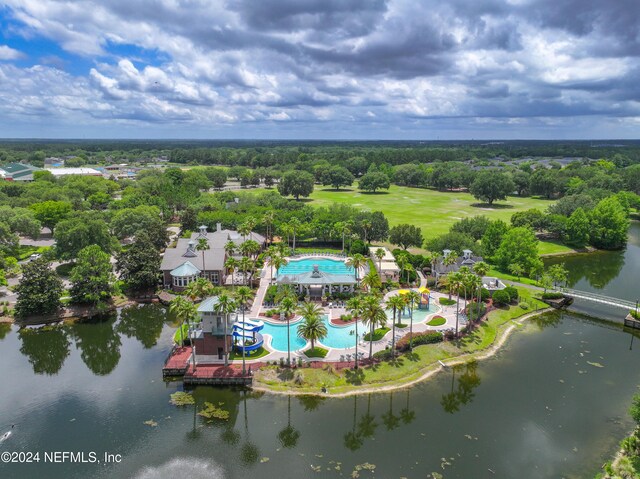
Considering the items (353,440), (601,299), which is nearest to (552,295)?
(601,299)

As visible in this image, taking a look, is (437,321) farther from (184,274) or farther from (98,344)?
(98,344)

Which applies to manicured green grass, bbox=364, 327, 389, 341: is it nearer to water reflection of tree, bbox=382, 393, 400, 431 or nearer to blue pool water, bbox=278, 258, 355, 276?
water reflection of tree, bbox=382, 393, 400, 431

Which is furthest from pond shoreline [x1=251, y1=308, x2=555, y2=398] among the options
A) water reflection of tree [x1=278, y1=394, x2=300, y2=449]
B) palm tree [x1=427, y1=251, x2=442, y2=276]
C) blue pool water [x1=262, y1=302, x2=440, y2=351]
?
palm tree [x1=427, y1=251, x2=442, y2=276]

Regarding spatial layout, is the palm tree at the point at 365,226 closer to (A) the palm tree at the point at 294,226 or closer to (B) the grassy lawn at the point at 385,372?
(A) the palm tree at the point at 294,226

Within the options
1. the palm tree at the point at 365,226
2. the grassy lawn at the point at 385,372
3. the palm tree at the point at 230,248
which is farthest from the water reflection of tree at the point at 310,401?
the palm tree at the point at 365,226

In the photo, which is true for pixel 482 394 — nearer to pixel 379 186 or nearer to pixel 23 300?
pixel 23 300

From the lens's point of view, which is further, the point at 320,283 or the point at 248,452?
the point at 320,283

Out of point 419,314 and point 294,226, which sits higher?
point 294,226

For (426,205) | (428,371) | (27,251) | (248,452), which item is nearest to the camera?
(248,452)
